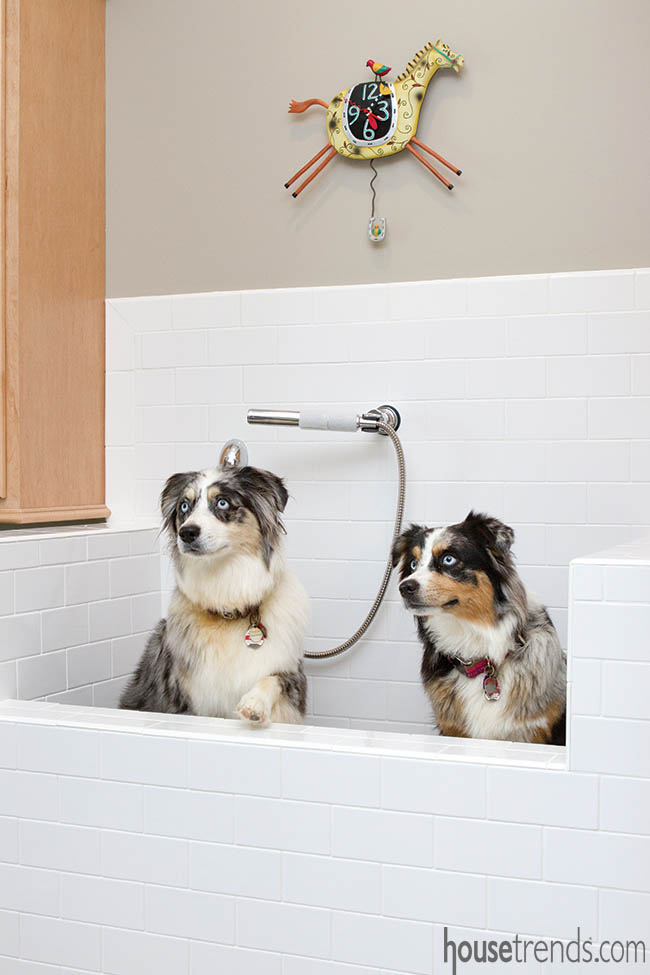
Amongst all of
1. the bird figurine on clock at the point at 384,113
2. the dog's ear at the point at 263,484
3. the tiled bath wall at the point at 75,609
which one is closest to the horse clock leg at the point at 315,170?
the bird figurine on clock at the point at 384,113

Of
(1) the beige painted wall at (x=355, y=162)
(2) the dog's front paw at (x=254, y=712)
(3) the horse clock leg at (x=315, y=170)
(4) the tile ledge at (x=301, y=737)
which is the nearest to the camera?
(4) the tile ledge at (x=301, y=737)

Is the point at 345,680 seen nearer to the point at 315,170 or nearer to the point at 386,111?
the point at 315,170

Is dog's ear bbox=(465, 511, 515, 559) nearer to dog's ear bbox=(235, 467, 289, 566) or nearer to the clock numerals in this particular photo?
dog's ear bbox=(235, 467, 289, 566)

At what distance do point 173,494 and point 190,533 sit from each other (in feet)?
0.63

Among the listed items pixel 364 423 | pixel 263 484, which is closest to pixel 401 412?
pixel 364 423

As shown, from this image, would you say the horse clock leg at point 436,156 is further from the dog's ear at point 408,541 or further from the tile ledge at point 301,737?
the tile ledge at point 301,737

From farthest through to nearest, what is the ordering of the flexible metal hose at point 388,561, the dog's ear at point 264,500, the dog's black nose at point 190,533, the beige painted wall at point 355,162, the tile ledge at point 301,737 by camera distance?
1. the flexible metal hose at point 388,561
2. the beige painted wall at point 355,162
3. the dog's ear at point 264,500
4. the dog's black nose at point 190,533
5. the tile ledge at point 301,737

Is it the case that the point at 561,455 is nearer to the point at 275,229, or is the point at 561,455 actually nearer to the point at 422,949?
the point at 275,229

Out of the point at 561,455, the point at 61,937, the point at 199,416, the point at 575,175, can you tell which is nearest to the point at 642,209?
the point at 575,175

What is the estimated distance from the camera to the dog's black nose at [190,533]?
2.37 m

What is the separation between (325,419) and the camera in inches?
114

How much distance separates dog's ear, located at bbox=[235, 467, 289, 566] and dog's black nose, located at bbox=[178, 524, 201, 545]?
17 centimetres

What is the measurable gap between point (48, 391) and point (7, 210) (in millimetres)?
535

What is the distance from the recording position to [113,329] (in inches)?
130
